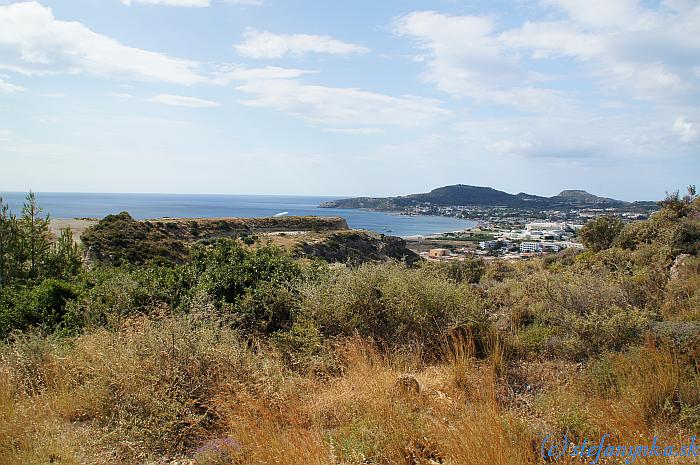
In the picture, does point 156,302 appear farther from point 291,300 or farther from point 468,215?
point 468,215

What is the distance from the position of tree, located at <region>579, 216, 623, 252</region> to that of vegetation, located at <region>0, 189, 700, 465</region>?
1250 cm

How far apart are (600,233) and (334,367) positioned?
19.5 m

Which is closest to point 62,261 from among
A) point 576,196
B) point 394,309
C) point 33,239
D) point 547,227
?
point 33,239

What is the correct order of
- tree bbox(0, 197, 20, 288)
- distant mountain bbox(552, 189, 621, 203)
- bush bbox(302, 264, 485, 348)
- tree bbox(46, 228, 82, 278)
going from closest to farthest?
1. bush bbox(302, 264, 485, 348)
2. tree bbox(46, 228, 82, 278)
3. tree bbox(0, 197, 20, 288)
4. distant mountain bbox(552, 189, 621, 203)

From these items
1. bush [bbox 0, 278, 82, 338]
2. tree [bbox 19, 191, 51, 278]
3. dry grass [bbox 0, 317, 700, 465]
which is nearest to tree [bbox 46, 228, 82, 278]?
tree [bbox 19, 191, 51, 278]

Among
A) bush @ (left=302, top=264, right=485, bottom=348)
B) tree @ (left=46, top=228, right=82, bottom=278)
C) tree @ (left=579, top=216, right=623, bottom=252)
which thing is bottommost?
tree @ (left=46, top=228, right=82, bottom=278)

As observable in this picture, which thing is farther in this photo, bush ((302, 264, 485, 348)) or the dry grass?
bush ((302, 264, 485, 348))

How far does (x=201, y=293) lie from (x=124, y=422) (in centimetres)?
275

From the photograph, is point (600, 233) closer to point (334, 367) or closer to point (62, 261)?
point (334, 367)

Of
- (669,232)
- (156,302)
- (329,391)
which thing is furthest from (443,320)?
(669,232)

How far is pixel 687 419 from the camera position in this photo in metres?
3.74

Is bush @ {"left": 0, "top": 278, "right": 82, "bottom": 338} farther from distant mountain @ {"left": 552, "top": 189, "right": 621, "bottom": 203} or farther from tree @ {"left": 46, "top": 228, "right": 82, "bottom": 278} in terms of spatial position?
distant mountain @ {"left": 552, "top": 189, "right": 621, "bottom": 203}

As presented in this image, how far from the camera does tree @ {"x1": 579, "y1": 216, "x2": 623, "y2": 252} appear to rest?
1994cm

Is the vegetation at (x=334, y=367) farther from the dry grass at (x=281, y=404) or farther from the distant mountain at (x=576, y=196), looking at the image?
the distant mountain at (x=576, y=196)
